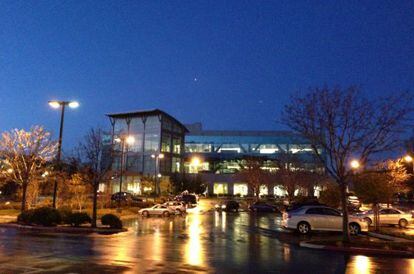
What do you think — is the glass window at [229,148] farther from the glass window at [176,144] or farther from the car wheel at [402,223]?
the car wheel at [402,223]


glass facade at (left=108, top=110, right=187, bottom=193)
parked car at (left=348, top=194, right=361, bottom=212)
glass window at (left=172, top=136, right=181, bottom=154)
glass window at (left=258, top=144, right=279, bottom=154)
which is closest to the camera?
parked car at (left=348, top=194, right=361, bottom=212)

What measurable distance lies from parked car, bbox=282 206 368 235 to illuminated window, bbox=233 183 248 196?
80127mm

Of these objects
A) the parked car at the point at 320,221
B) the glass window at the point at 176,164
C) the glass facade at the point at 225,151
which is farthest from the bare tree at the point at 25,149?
the glass facade at the point at 225,151

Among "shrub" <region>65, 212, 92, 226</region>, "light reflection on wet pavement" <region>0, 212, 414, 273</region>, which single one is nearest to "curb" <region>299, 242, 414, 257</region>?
"light reflection on wet pavement" <region>0, 212, 414, 273</region>

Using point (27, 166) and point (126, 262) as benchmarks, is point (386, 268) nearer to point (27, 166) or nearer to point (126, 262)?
point (126, 262)

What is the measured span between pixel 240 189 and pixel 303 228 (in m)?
81.0

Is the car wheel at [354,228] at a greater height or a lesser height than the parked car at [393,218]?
lesser

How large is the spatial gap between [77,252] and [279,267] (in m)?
7.26

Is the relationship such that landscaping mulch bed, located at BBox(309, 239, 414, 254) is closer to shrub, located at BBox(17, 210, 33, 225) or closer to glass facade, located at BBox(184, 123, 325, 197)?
shrub, located at BBox(17, 210, 33, 225)

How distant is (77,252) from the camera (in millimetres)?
15344

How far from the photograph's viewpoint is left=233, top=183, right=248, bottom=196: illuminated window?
104812 mm

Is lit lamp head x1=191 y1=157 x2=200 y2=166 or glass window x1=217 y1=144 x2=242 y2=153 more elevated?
glass window x1=217 y1=144 x2=242 y2=153

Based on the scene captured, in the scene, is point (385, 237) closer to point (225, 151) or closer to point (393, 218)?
point (393, 218)

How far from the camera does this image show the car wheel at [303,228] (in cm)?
2462
